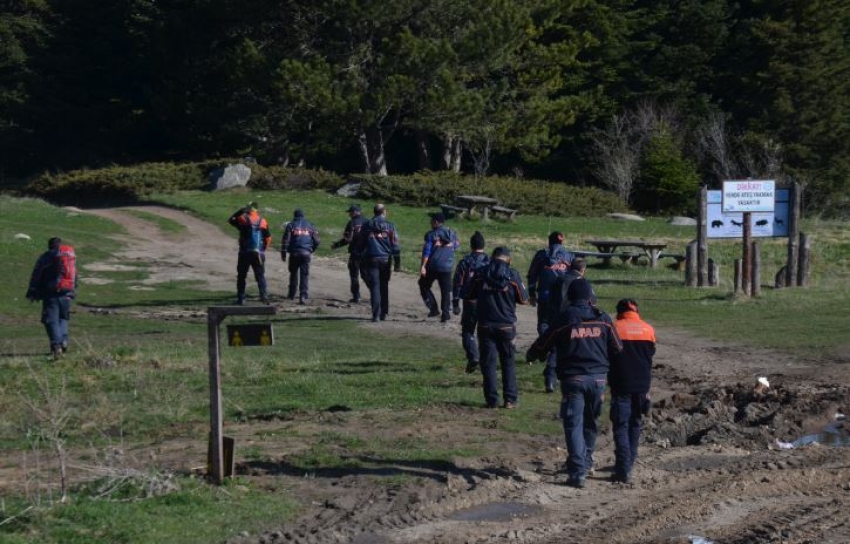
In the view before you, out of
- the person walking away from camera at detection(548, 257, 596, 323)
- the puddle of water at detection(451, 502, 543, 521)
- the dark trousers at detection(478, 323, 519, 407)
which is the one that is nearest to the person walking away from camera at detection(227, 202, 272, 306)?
the person walking away from camera at detection(548, 257, 596, 323)

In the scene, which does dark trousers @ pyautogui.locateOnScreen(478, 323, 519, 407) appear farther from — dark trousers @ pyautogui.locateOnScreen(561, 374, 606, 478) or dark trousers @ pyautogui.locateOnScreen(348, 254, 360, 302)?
dark trousers @ pyautogui.locateOnScreen(348, 254, 360, 302)

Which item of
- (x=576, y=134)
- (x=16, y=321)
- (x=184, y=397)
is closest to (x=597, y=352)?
(x=184, y=397)

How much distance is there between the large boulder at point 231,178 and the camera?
50.3 metres

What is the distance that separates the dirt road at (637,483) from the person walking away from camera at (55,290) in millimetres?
5803

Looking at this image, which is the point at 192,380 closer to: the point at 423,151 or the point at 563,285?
the point at 563,285

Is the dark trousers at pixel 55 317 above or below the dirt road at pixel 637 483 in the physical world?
above

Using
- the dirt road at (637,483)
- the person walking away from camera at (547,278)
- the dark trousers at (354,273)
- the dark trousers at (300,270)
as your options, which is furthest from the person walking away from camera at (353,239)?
the dirt road at (637,483)

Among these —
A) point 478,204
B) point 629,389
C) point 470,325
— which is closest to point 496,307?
point 470,325

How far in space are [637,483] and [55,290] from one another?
9.91 m

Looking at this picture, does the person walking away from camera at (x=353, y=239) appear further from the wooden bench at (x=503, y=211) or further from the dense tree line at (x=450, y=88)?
the dense tree line at (x=450, y=88)

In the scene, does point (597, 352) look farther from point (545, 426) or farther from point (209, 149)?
point (209, 149)

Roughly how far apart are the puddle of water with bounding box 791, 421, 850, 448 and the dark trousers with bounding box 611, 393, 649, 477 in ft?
8.83

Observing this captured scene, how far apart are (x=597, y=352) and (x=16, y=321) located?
15.0 meters

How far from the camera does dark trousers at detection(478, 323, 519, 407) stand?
13.6 m
